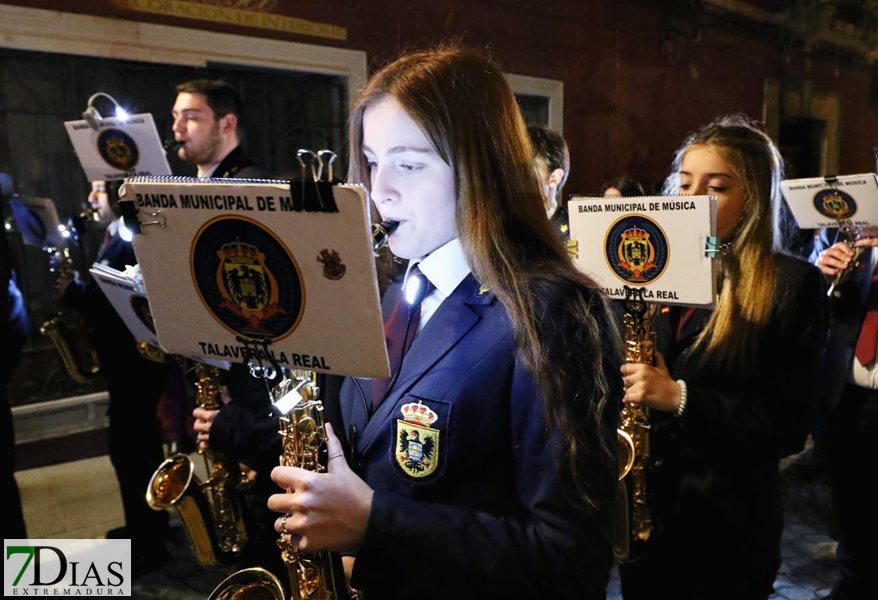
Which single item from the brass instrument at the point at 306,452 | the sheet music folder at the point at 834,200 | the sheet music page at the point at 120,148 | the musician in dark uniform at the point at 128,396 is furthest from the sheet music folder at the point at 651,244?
the musician in dark uniform at the point at 128,396

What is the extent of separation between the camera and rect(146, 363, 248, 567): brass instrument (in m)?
2.38

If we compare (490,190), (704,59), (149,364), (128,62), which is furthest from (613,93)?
(490,190)

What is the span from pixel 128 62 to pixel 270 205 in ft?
14.4

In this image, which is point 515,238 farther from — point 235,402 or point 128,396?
point 128,396

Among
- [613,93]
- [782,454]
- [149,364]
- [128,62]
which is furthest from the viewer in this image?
[613,93]

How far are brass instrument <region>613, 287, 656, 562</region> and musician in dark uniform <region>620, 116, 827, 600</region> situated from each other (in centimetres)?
3

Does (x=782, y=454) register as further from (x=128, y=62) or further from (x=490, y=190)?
(x=128, y=62)

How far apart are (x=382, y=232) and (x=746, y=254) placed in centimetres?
132

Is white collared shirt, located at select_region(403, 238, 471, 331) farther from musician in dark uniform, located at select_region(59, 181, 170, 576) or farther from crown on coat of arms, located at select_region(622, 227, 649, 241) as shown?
musician in dark uniform, located at select_region(59, 181, 170, 576)

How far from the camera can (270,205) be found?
931 millimetres

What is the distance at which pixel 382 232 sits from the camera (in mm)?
1128

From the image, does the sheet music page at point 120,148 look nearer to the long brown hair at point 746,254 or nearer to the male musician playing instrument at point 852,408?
the long brown hair at point 746,254

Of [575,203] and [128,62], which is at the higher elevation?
[128,62]

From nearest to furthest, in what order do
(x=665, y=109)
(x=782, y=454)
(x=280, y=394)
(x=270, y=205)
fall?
(x=270, y=205), (x=280, y=394), (x=782, y=454), (x=665, y=109)
